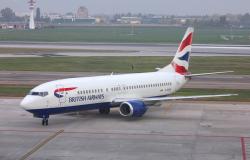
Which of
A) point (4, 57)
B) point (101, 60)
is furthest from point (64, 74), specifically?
point (4, 57)

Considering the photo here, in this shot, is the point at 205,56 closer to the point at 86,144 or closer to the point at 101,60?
the point at 101,60

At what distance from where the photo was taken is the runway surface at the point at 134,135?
35.1 m

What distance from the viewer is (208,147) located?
36875mm

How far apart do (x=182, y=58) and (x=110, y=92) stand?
10.7m

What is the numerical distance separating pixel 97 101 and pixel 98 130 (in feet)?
16.6

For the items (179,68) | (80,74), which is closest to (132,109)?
(179,68)

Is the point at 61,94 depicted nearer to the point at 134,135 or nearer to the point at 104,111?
the point at 104,111

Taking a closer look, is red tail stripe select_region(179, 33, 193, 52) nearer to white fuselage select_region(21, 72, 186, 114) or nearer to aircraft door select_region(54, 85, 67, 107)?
white fuselage select_region(21, 72, 186, 114)

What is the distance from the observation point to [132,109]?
4616 centimetres

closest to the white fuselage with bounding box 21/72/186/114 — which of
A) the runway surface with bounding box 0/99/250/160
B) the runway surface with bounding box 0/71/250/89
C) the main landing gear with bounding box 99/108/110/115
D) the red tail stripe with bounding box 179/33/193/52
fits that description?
the main landing gear with bounding box 99/108/110/115

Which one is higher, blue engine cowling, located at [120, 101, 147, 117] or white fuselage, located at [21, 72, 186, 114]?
white fuselage, located at [21, 72, 186, 114]

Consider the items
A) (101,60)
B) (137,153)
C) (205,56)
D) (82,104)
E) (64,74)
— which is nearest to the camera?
(137,153)

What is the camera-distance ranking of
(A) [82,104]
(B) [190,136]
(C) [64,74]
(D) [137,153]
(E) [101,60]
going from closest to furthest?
(D) [137,153], (B) [190,136], (A) [82,104], (C) [64,74], (E) [101,60]

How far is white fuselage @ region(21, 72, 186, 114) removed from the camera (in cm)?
4350
